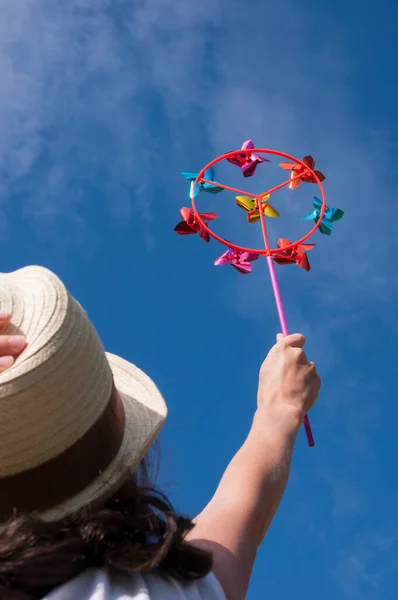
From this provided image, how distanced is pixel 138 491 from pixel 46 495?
0.79ft

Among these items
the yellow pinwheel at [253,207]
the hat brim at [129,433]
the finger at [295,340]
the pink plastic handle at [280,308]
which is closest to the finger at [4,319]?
the hat brim at [129,433]

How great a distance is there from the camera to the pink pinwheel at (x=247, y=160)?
190 inches

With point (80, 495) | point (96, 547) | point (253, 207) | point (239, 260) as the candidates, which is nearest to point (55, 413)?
point (80, 495)

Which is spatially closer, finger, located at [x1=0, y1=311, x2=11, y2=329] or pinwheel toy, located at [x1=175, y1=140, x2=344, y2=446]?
finger, located at [x1=0, y1=311, x2=11, y2=329]

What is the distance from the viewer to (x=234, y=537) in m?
1.91

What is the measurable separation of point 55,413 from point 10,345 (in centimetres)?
19

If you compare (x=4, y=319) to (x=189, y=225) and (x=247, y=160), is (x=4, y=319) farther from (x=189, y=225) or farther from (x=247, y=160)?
(x=247, y=160)

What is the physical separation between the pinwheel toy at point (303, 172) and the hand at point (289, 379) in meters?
2.05

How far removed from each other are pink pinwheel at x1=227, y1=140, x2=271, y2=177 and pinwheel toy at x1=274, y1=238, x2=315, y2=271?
0.59 metres

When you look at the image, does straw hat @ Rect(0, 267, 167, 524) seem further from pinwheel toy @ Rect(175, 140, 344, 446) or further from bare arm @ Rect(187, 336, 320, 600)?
pinwheel toy @ Rect(175, 140, 344, 446)

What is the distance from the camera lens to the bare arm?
6.15 ft

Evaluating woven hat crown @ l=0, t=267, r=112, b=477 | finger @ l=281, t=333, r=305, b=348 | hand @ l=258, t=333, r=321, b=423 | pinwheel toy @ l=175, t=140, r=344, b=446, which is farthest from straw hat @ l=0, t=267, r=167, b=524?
pinwheel toy @ l=175, t=140, r=344, b=446

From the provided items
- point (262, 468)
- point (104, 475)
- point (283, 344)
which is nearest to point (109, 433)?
point (104, 475)

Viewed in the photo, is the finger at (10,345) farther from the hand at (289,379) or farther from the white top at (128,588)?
the hand at (289,379)
